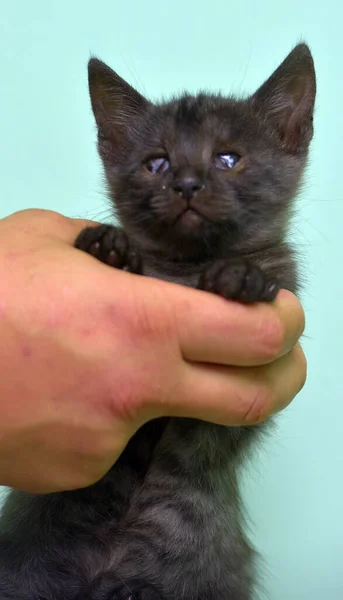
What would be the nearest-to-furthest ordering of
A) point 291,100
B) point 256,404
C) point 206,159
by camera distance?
point 256,404 → point 206,159 → point 291,100

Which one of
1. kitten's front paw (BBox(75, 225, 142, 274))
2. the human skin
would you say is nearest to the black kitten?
kitten's front paw (BBox(75, 225, 142, 274))

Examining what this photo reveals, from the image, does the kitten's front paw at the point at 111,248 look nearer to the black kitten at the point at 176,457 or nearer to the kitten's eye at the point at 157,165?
the black kitten at the point at 176,457

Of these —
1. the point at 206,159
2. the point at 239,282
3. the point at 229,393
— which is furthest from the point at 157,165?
the point at 229,393

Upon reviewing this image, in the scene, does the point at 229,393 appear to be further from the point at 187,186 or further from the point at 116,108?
the point at 116,108

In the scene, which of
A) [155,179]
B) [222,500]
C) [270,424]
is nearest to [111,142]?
[155,179]

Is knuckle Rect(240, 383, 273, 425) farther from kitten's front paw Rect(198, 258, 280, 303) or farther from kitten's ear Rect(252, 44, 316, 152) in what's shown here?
kitten's ear Rect(252, 44, 316, 152)
